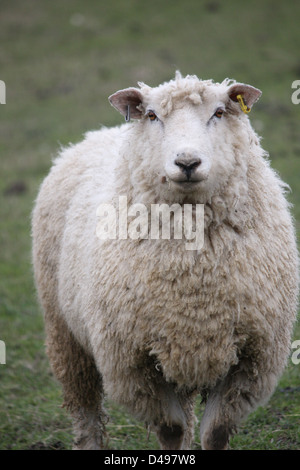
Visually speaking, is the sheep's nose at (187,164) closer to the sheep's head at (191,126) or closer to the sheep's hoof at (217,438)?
the sheep's head at (191,126)

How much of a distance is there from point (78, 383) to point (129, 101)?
2.03m

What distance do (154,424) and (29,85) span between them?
1493 centimetres

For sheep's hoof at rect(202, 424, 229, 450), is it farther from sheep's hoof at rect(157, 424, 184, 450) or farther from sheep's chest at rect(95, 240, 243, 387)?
sheep's chest at rect(95, 240, 243, 387)

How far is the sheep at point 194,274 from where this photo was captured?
128 inches

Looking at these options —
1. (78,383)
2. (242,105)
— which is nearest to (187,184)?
(242,105)

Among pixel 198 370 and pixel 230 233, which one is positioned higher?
pixel 230 233

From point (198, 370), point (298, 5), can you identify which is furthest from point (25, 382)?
point (298, 5)

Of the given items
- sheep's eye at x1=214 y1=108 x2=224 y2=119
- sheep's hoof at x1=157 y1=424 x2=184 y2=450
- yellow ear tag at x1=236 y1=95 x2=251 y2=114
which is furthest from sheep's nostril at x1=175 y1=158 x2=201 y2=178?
sheep's hoof at x1=157 y1=424 x2=184 y2=450

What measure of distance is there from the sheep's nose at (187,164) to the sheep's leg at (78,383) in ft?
6.00

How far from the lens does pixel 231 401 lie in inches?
137

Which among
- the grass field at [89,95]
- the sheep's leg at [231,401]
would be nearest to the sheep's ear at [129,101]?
the sheep's leg at [231,401]

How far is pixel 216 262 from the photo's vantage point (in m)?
3.28

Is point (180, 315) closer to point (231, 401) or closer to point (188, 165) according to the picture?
point (231, 401)

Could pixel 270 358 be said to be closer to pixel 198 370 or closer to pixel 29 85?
pixel 198 370
